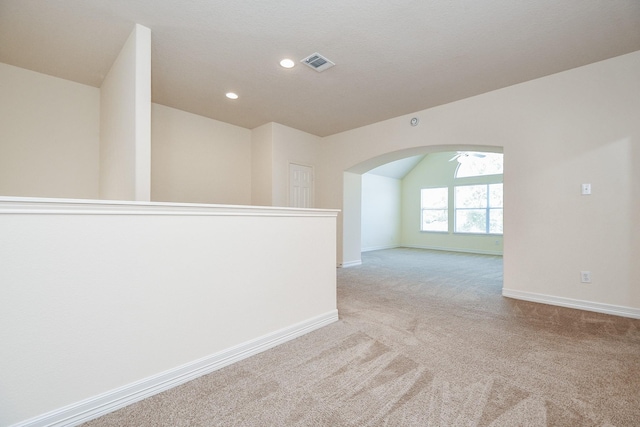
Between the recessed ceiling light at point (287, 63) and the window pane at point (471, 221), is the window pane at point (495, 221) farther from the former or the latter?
the recessed ceiling light at point (287, 63)

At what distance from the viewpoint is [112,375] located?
1.43 meters

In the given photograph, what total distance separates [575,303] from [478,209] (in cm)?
537

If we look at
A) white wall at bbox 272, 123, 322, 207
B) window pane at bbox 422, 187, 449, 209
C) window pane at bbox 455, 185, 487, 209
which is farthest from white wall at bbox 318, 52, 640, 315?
window pane at bbox 422, 187, 449, 209

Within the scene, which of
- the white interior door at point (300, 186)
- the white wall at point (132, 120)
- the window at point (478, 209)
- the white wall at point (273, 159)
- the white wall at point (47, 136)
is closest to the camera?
the white wall at point (132, 120)

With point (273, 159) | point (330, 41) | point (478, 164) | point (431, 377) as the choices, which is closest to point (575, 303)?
point (431, 377)

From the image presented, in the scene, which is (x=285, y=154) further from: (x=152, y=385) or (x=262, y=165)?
(x=152, y=385)

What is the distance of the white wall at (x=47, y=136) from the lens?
2975mm

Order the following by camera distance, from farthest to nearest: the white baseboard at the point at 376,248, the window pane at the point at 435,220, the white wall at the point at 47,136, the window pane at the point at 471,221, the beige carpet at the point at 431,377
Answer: the window pane at the point at 435,220 < the white baseboard at the point at 376,248 < the window pane at the point at 471,221 < the white wall at the point at 47,136 < the beige carpet at the point at 431,377

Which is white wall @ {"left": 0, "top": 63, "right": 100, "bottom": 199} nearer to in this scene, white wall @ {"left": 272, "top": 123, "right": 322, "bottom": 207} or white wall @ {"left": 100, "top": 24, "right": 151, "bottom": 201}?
white wall @ {"left": 100, "top": 24, "right": 151, "bottom": 201}

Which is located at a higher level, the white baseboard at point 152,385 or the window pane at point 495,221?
the window pane at point 495,221

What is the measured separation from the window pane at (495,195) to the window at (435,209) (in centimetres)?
121

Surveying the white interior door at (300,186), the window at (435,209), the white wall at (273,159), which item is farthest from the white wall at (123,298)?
the window at (435,209)

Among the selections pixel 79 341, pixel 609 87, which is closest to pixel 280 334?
pixel 79 341

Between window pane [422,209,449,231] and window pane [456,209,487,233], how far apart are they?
0.36m
